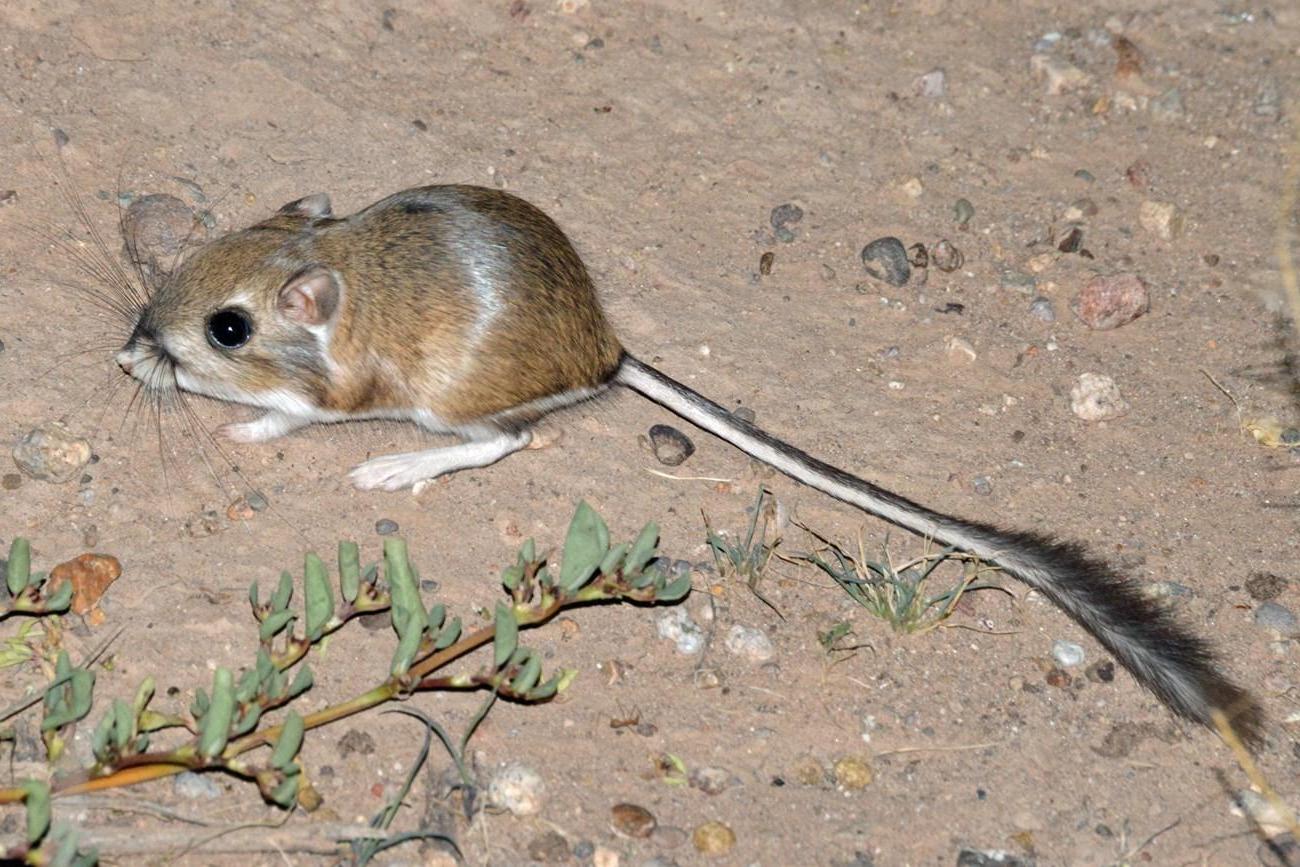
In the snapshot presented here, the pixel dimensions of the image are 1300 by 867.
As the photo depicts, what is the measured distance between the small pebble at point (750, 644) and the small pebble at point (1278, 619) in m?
1.62

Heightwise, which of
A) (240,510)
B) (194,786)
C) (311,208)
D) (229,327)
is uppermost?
(311,208)

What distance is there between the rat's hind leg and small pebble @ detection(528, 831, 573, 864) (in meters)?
1.33

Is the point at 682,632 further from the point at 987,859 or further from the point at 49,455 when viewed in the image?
the point at 49,455

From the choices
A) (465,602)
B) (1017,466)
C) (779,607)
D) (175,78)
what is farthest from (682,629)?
(175,78)

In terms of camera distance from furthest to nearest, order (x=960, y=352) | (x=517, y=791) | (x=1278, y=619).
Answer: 1. (x=960, y=352)
2. (x=1278, y=619)
3. (x=517, y=791)

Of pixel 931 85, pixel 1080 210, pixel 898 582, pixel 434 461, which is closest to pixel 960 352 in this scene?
pixel 1080 210

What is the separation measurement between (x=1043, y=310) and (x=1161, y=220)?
0.76m

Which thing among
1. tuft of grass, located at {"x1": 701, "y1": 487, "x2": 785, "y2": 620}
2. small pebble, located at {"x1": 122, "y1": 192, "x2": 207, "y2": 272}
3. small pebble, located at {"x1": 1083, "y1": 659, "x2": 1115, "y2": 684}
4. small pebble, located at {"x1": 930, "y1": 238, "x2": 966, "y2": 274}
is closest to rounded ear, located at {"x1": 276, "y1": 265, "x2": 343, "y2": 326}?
small pebble, located at {"x1": 122, "y1": 192, "x2": 207, "y2": 272}

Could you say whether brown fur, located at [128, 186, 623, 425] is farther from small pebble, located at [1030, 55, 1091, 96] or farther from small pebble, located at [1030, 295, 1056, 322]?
small pebble, located at [1030, 55, 1091, 96]

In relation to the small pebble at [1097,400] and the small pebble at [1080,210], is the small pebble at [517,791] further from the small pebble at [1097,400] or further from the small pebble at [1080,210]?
the small pebble at [1080,210]

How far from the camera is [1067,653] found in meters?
4.30

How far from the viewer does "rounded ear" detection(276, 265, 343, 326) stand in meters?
4.16

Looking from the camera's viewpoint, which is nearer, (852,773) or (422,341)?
(852,773)

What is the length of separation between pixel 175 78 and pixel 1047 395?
350 centimetres
